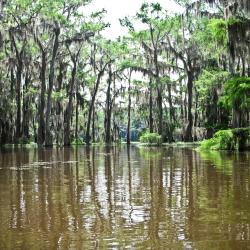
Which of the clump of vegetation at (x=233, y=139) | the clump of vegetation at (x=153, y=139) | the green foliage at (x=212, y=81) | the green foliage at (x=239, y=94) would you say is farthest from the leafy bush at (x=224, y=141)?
the clump of vegetation at (x=153, y=139)

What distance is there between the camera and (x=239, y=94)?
2498 centimetres

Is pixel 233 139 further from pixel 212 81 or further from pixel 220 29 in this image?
pixel 212 81

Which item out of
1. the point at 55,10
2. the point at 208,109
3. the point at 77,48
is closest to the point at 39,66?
the point at 77,48

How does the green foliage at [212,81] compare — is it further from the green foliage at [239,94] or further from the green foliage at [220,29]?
the green foliage at [239,94]

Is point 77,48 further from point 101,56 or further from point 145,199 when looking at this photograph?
point 145,199

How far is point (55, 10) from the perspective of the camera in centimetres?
4244

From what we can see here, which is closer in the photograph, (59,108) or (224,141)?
(224,141)

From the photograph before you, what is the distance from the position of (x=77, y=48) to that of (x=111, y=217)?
45.6 metres

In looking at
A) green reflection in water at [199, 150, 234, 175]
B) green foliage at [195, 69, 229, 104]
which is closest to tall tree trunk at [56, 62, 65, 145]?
green foliage at [195, 69, 229, 104]

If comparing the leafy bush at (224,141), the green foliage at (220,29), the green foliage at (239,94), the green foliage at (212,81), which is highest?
the green foliage at (220,29)

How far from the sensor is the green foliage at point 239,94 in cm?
2484

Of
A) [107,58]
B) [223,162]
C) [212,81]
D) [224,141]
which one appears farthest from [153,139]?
[223,162]

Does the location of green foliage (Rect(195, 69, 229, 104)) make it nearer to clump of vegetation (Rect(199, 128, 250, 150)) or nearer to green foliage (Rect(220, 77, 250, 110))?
green foliage (Rect(220, 77, 250, 110))

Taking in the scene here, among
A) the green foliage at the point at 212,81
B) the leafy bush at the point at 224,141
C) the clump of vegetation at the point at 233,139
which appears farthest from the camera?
the green foliage at the point at 212,81
